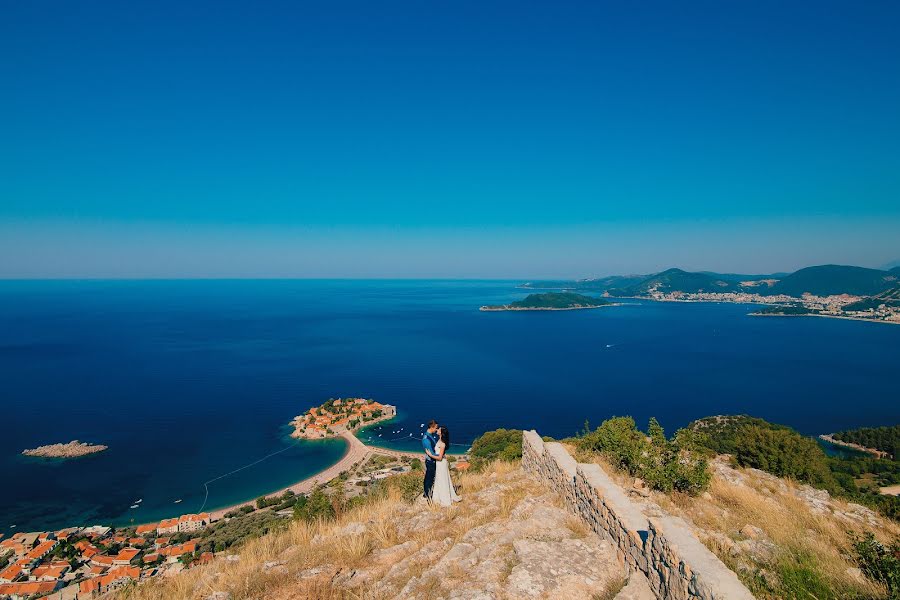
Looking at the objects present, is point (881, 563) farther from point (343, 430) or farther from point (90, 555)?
point (343, 430)

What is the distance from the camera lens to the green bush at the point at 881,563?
509 cm

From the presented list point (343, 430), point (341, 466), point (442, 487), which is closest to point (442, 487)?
point (442, 487)

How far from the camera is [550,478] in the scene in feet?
31.4

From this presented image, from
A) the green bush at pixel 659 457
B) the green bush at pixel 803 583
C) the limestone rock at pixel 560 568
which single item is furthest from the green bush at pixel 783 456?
the limestone rock at pixel 560 568

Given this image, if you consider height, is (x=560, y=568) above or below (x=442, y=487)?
above

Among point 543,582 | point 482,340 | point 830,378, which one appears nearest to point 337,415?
point 543,582

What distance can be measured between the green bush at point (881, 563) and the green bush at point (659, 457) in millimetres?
2661

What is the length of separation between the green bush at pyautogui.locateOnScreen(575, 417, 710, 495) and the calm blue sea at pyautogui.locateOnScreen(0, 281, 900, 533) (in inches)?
1544

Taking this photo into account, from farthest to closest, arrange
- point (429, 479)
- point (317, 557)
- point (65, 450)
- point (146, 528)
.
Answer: point (65, 450) < point (146, 528) < point (429, 479) < point (317, 557)

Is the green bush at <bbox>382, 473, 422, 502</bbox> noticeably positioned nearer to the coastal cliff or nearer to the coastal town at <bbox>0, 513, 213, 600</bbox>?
the coastal cliff

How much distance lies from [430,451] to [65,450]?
59.3m

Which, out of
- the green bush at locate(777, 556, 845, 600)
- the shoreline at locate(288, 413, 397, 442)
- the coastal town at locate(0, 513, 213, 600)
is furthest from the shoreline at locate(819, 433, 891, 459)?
the coastal town at locate(0, 513, 213, 600)

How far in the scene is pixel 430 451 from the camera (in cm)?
917

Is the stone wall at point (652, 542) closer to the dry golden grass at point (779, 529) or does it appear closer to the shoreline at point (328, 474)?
the dry golden grass at point (779, 529)
